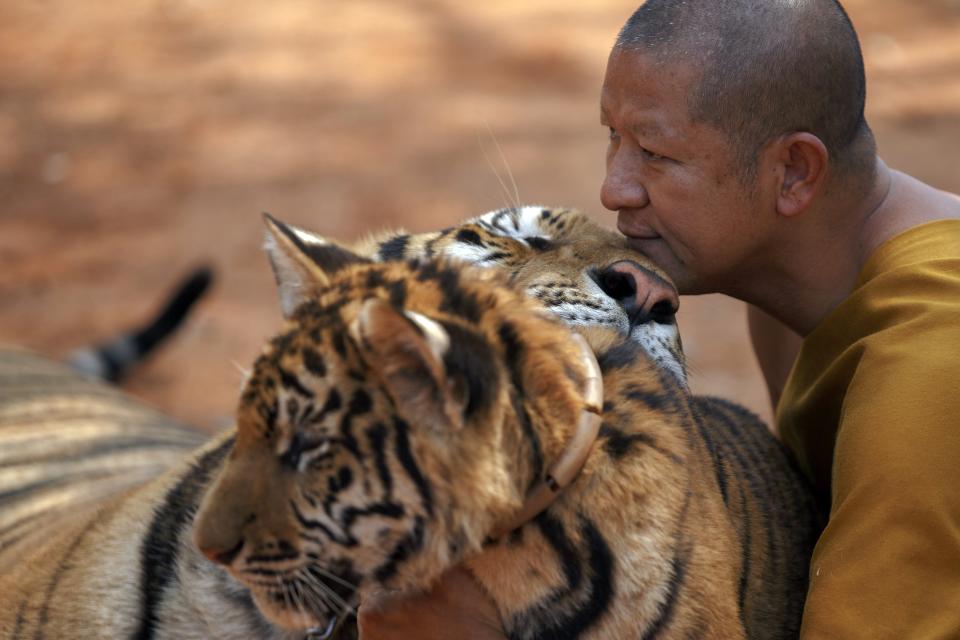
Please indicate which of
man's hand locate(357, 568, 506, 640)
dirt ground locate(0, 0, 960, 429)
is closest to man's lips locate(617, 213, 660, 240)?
man's hand locate(357, 568, 506, 640)

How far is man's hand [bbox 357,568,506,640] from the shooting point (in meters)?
1.92

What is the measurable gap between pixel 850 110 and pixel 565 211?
676 mm

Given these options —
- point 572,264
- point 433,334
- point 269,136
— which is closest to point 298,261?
point 433,334

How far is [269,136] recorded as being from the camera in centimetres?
723

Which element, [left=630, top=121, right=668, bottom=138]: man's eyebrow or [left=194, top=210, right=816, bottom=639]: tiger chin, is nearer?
[left=194, top=210, right=816, bottom=639]: tiger chin

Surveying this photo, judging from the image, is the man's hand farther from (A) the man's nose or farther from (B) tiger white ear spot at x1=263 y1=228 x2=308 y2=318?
(A) the man's nose

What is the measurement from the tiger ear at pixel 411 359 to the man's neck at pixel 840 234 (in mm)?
1288

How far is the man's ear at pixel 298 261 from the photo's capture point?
2.03m

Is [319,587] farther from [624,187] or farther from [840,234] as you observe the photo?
[840,234]

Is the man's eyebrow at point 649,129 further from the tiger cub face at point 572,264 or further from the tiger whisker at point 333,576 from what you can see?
the tiger whisker at point 333,576

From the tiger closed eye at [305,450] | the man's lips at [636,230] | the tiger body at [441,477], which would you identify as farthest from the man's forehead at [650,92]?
the tiger closed eye at [305,450]

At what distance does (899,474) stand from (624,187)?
88 centimetres

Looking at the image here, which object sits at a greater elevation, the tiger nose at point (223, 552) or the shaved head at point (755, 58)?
the shaved head at point (755, 58)

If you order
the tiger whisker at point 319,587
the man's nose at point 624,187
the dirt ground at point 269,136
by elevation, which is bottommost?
the dirt ground at point 269,136
